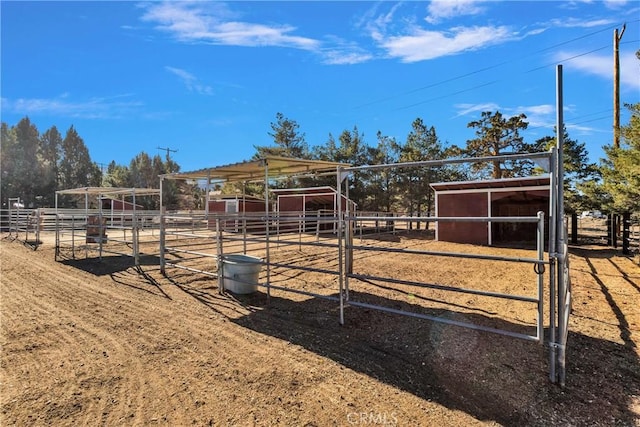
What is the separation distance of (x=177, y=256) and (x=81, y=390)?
709 centimetres

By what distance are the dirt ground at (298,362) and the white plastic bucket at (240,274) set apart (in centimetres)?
17

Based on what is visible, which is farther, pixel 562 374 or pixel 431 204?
pixel 431 204

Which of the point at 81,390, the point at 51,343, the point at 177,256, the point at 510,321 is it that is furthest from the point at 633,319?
the point at 177,256

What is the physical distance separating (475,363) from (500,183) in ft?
37.4

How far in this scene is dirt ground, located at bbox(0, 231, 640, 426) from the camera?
2.23 meters

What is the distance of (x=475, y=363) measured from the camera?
9.50ft

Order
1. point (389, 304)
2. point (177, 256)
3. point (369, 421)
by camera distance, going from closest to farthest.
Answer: point (369, 421)
point (389, 304)
point (177, 256)

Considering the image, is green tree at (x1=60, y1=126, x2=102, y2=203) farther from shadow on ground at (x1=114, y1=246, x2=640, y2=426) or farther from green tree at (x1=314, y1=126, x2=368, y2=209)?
shadow on ground at (x1=114, y1=246, x2=640, y2=426)

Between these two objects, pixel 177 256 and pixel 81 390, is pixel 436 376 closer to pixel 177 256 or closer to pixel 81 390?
pixel 81 390

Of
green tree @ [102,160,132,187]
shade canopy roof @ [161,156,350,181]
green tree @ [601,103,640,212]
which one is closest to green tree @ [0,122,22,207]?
green tree @ [102,160,132,187]

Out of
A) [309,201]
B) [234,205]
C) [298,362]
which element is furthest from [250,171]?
[234,205]

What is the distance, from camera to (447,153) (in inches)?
891

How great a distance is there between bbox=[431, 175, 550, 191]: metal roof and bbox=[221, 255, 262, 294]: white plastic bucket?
811cm

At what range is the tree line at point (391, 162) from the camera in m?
10.8
